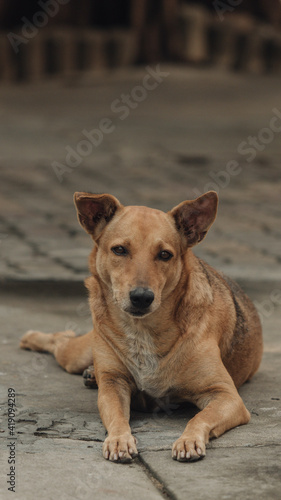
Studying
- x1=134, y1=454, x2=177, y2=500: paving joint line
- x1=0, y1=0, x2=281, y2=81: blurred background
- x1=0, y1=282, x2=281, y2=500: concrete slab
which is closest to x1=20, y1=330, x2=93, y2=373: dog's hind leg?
x1=0, y1=282, x2=281, y2=500: concrete slab

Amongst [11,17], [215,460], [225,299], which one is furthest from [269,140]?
[215,460]

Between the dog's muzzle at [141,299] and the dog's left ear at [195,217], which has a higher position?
the dog's left ear at [195,217]

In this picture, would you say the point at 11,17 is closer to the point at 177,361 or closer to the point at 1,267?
the point at 1,267

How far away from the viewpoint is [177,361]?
5141 mm

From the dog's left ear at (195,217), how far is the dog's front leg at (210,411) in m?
0.68

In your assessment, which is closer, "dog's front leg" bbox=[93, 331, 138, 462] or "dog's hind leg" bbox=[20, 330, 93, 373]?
"dog's front leg" bbox=[93, 331, 138, 462]

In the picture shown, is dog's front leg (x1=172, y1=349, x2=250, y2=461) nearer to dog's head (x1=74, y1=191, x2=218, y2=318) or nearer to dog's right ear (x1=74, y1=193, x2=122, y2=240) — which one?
dog's head (x1=74, y1=191, x2=218, y2=318)

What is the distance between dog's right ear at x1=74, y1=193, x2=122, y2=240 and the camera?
17.0 feet

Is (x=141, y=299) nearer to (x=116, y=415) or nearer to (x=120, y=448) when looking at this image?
(x=116, y=415)

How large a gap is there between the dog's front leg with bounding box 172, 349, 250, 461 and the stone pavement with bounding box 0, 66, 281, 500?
0.07 m

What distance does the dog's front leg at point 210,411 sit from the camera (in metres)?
4.40

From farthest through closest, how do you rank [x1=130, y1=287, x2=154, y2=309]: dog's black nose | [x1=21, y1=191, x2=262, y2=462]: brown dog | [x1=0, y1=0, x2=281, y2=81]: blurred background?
1. [x1=0, y1=0, x2=281, y2=81]: blurred background
2. [x1=21, y1=191, x2=262, y2=462]: brown dog
3. [x1=130, y1=287, x2=154, y2=309]: dog's black nose

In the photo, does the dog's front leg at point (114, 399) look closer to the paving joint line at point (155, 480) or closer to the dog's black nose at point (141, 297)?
the paving joint line at point (155, 480)

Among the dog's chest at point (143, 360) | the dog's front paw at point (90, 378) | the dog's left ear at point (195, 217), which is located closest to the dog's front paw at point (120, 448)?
the dog's chest at point (143, 360)
